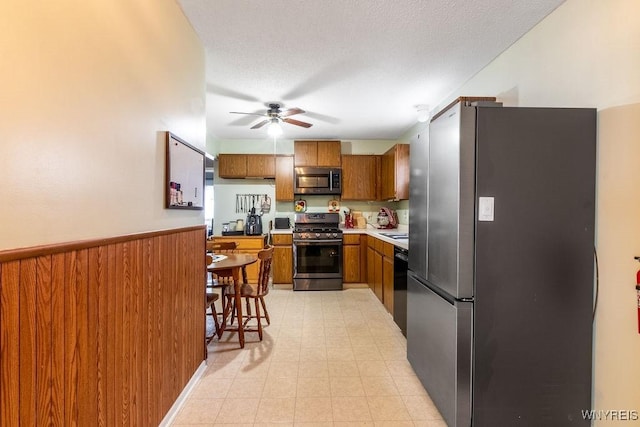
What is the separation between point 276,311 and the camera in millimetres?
3578

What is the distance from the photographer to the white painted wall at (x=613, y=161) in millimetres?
1372

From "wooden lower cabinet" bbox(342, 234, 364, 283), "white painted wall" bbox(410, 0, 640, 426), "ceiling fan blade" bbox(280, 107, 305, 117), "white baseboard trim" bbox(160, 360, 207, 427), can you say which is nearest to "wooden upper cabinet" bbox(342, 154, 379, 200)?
"wooden lower cabinet" bbox(342, 234, 364, 283)

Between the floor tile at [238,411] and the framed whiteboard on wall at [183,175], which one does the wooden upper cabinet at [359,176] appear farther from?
the floor tile at [238,411]

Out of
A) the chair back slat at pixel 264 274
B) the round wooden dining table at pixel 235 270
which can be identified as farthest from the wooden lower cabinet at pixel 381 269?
the round wooden dining table at pixel 235 270

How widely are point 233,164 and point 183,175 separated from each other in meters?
Result: 3.07

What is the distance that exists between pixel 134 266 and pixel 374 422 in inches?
62.0

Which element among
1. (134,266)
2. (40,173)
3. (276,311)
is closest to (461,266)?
(134,266)

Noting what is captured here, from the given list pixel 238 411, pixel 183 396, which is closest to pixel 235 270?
pixel 183 396

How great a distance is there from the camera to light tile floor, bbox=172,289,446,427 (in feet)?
5.82

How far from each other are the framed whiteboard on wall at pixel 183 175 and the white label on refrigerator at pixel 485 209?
5.63ft

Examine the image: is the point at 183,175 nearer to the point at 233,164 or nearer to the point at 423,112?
the point at 423,112

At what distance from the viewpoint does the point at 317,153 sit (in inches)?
190

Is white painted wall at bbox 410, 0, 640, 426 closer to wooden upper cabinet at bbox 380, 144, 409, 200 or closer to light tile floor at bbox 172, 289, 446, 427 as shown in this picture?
light tile floor at bbox 172, 289, 446, 427

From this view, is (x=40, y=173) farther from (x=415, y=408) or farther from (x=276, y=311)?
(x=276, y=311)
